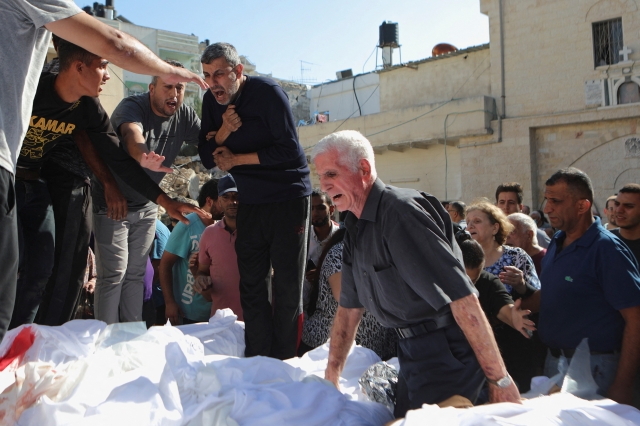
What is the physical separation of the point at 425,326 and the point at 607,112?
57.2 feet

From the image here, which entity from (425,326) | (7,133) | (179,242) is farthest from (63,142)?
(425,326)

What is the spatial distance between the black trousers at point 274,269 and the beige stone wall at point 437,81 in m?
18.6

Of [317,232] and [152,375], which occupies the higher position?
[317,232]

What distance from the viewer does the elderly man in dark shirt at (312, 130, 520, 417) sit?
235 centimetres

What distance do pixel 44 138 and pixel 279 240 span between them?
1.51 metres

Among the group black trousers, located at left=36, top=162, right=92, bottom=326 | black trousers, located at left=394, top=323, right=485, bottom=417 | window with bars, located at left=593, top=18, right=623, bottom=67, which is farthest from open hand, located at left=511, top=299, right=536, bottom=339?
window with bars, located at left=593, top=18, right=623, bottom=67

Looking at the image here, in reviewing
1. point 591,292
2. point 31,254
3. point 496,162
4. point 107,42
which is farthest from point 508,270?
point 496,162

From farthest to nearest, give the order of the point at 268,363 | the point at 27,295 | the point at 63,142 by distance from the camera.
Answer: the point at 63,142 < the point at 27,295 < the point at 268,363

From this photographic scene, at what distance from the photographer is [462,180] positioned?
20281 millimetres

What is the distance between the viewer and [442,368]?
8.33 ft

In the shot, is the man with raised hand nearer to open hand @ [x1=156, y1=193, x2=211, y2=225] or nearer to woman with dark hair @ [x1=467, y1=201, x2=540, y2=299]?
open hand @ [x1=156, y1=193, x2=211, y2=225]

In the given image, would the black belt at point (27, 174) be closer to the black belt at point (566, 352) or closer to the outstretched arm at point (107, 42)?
the outstretched arm at point (107, 42)

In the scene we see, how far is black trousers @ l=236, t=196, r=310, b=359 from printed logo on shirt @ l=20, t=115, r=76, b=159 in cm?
125

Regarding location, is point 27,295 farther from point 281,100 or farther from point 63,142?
point 281,100
